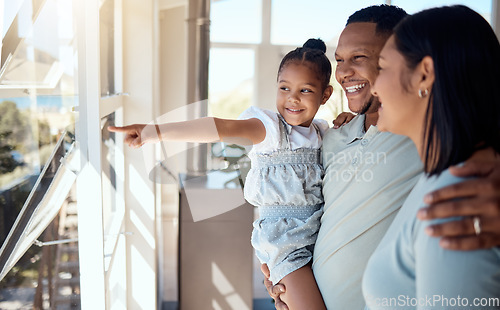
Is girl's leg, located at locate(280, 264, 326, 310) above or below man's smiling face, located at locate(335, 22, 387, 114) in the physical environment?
below

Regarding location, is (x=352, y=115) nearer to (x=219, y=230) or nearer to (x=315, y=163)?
(x=315, y=163)

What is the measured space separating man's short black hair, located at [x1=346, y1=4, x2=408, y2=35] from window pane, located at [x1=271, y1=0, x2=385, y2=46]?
5427 mm

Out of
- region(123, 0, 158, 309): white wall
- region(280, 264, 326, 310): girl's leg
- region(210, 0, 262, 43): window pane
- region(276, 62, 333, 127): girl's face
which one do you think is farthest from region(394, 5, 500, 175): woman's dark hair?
region(210, 0, 262, 43): window pane

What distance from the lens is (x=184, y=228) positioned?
331 centimetres

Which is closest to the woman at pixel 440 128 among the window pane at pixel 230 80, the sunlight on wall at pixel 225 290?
the sunlight on wall at pixel 225 290

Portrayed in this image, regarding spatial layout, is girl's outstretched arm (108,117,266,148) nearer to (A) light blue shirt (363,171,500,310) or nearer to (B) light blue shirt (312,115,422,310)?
(B) light blue shirt (312,115,422,310)

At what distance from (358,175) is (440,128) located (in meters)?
0.41

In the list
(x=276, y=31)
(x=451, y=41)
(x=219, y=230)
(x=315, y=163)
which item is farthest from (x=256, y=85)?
(x=451, y=41)

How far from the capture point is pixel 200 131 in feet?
4.17

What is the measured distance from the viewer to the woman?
675 mm

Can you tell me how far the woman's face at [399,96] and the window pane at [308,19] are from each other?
5887 mm

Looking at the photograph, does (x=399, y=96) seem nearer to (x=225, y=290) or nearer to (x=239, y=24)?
(x=225, y=290)

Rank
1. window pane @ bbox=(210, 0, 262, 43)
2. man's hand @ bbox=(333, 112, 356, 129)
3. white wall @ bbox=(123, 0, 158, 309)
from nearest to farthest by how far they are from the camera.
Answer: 1. man's hand @ bbox=(333, 112, 356, 129)
2. white wall @ bbox=(123, 0, 158, 309)
3. window pane @ bbox=(210, 0, 262, 43)

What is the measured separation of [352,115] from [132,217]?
1.76 meters
